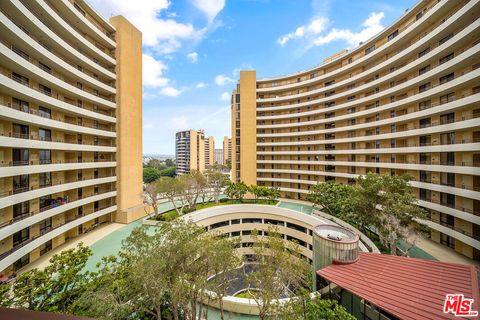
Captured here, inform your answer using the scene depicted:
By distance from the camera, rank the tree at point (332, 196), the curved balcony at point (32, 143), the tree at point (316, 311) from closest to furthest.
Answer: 1. the tree at point (316, 311)
2. the curved balcony at point (32, 143)
3. the tree at point (332, 196)

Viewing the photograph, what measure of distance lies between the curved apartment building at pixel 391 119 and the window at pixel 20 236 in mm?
33271

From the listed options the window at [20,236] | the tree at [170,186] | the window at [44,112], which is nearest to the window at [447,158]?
the tree at [170,186]

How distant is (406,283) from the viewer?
10.4 meters

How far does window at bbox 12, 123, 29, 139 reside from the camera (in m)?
17.5

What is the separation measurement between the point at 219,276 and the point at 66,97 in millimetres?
26562

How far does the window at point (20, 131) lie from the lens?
17480 millimetres

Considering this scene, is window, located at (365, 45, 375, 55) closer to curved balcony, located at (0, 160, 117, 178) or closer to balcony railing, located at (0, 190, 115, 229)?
curved balcony, located at (0, 160, 117, 178)

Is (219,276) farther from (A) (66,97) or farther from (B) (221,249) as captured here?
(A) (66,97)

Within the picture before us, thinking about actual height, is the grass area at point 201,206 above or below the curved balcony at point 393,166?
below

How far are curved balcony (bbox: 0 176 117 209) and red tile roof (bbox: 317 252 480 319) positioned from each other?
74.4 ft

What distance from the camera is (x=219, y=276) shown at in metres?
10.8

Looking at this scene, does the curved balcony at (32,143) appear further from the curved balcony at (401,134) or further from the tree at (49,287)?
the curved balcony at (401,134)

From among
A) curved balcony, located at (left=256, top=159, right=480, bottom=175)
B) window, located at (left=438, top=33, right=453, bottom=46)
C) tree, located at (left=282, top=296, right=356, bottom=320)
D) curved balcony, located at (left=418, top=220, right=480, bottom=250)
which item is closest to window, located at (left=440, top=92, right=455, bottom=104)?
window, located at (left=438, top=33, right=453, bottom=46)

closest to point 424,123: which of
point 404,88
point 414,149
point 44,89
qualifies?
point 414,149
